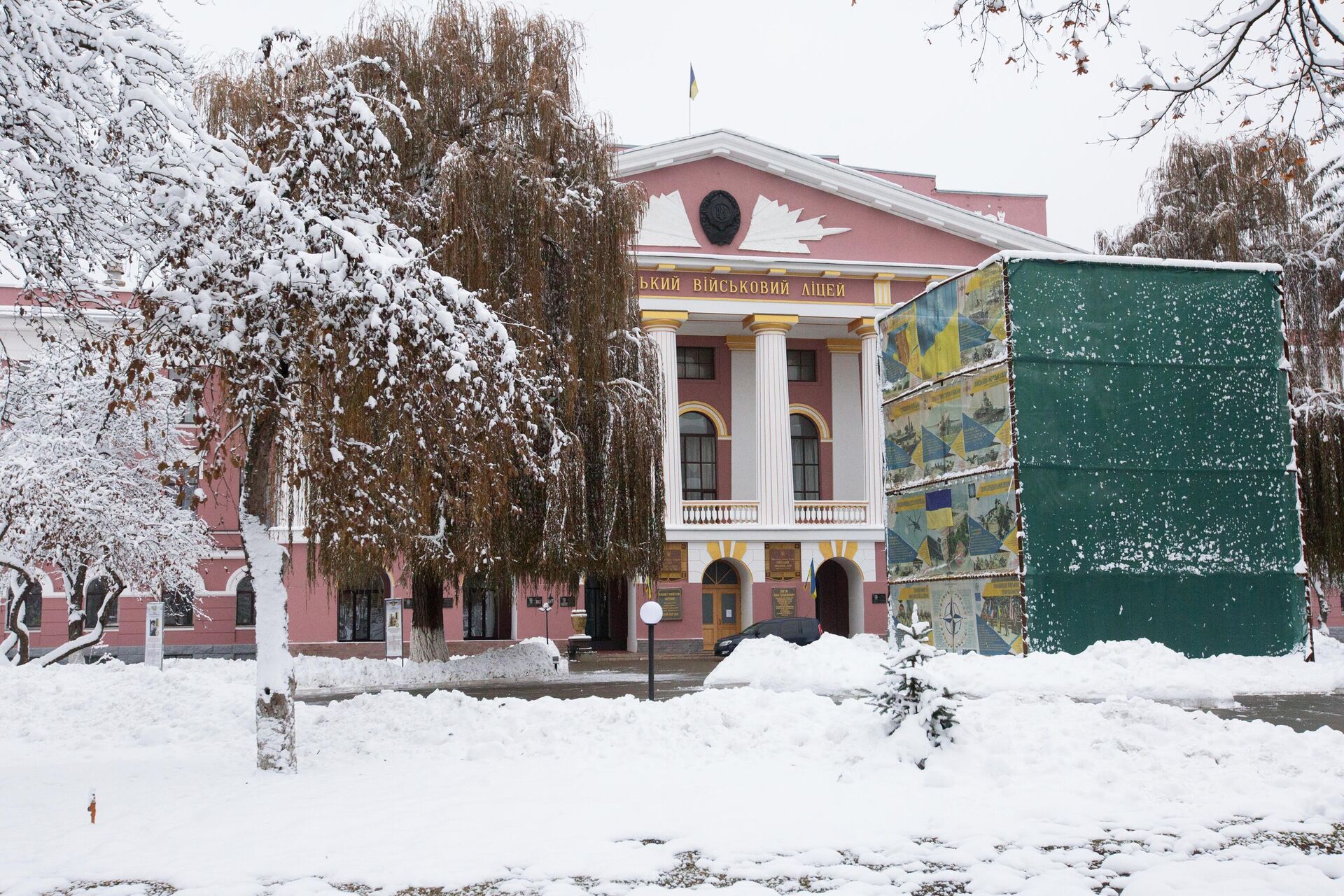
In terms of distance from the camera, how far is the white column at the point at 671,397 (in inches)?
1529

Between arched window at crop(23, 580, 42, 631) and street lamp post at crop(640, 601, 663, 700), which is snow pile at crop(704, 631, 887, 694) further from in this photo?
arched window at crop(23, 580, 42, 631)

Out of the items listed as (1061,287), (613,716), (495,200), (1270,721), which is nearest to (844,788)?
(613,716)

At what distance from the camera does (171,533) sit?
24453 mm

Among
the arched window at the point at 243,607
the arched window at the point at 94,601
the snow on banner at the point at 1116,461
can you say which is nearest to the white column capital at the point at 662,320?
the arched window at the point at 243,607

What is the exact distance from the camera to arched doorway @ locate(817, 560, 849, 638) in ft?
143

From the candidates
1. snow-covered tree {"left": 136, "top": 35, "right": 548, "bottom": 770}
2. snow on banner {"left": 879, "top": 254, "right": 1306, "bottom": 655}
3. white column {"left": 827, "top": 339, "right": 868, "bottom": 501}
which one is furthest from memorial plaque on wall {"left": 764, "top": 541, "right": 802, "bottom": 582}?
snow-covered tree {"left": 136, "top": 35, "right": 548, "bottom": 770}

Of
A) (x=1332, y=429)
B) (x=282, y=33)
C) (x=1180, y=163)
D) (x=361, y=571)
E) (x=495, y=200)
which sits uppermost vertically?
(x=1180, y=163)

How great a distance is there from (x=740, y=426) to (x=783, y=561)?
19.7 ft

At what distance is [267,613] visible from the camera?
10172mm

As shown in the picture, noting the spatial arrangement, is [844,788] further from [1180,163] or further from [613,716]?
[1180,163]

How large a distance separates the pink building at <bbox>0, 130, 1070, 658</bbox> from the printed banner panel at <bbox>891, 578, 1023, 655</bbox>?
17486mm

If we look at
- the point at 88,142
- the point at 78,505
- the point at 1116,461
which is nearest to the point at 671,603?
the point at 78,505

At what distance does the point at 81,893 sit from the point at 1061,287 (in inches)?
649

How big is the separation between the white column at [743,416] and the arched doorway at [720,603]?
314cm
